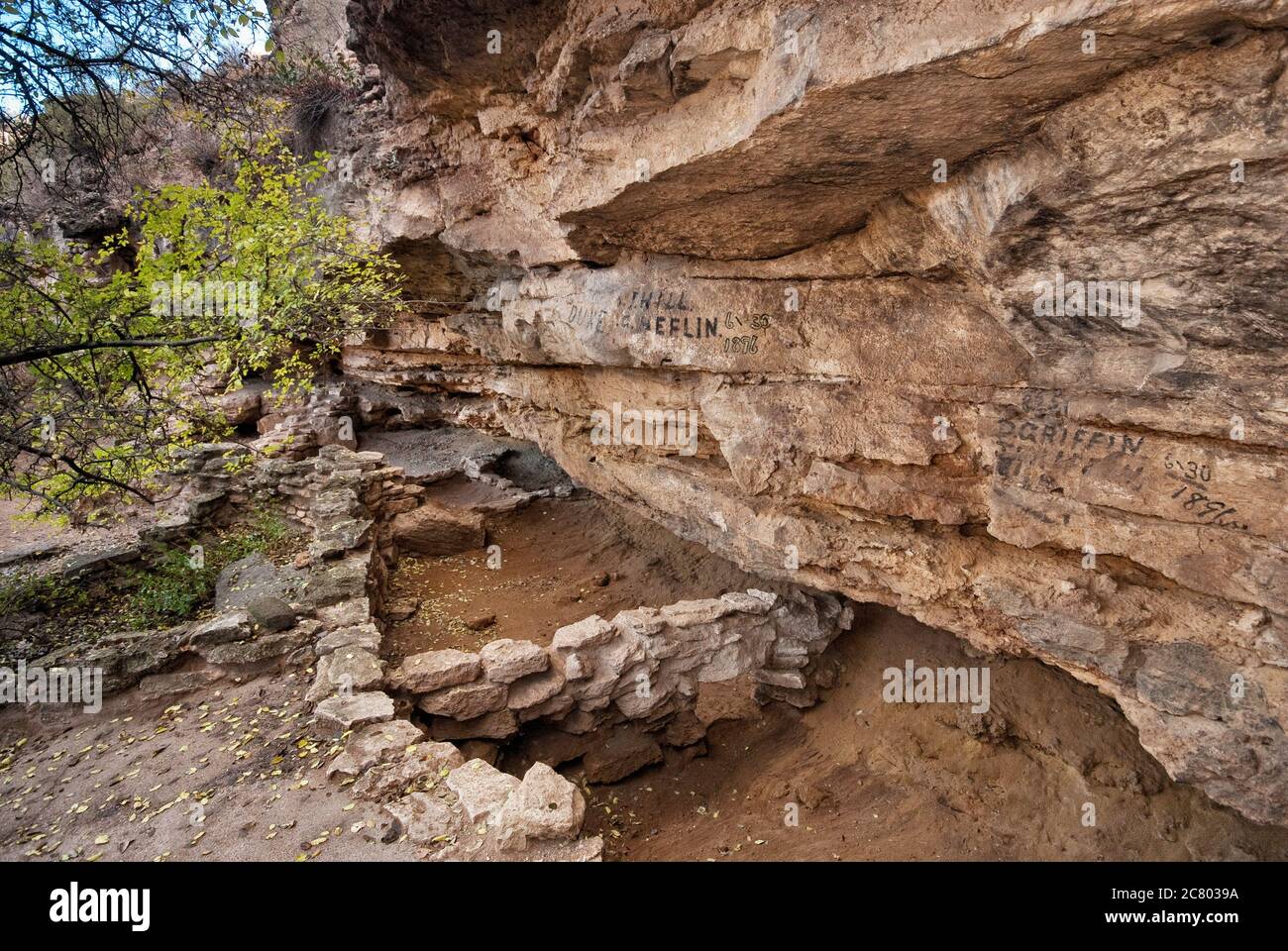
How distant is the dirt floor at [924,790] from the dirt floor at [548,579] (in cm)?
225

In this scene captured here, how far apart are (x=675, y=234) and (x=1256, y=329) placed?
3919mm

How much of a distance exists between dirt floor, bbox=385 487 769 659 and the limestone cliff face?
2.54 meters

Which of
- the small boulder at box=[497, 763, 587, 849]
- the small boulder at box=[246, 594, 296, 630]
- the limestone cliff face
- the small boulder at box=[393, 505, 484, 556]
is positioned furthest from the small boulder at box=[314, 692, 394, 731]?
the small boulder at box=[393, 505, 484, 556]

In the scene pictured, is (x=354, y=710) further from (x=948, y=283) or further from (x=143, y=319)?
(x=948, y=283)

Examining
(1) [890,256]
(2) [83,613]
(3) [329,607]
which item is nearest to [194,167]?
(2) [83,613]

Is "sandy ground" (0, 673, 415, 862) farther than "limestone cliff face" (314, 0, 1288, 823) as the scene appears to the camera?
Yes

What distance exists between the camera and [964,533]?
5.48m

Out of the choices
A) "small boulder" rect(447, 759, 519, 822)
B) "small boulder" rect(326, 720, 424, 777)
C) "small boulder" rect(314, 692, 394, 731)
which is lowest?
"small boulder" rect(447, 759, 519, 822)

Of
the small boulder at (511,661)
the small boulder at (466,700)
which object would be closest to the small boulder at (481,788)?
the small boulder at (466,700)

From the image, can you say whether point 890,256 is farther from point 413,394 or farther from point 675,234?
point 413,394

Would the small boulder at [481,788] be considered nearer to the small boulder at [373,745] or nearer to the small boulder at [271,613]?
the small boulder at [373,745]

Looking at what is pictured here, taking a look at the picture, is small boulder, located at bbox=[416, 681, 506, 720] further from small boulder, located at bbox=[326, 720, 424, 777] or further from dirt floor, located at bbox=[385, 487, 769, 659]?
dirt floor, located at bbox=[385, 487, 769, 659]

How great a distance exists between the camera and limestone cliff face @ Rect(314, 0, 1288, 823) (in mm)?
2980

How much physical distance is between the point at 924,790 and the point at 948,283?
4894mm
